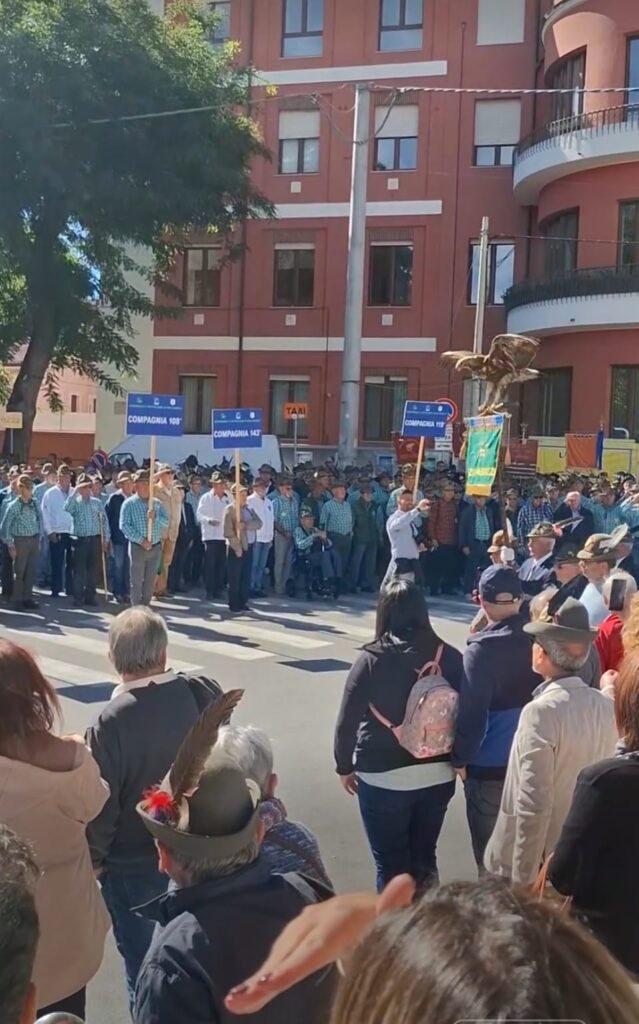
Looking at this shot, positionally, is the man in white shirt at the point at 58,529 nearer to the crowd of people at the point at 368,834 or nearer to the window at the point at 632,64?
the crowd of people at the point at 368,834

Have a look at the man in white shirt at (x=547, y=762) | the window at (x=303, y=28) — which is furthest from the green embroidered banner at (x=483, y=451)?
the window at (x=303, y=28)

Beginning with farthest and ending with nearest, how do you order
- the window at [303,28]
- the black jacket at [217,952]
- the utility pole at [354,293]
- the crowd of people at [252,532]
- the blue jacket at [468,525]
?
the window at [303,28], the utility pole at [354,293], the blue jacket at [468,525], the crowd of people at [252,532], the black jacket at [217,952]

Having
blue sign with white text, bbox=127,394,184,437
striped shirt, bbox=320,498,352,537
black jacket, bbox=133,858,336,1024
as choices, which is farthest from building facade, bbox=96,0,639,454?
black jacket, bbox=133,858,336,1024

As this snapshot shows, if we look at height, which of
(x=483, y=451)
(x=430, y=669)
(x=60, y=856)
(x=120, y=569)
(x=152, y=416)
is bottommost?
(x=120, y=569)

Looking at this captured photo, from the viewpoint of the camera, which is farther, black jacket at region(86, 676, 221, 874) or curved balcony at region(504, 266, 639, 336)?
curved balcony at region(504, 266, 639, 336)

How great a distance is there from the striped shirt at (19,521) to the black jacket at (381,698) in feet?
32.9

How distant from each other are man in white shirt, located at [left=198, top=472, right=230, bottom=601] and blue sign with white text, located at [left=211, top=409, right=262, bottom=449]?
65 cm

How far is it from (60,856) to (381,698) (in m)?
1.90

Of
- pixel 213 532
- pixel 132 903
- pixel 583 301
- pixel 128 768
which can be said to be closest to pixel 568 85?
pixel 583 301

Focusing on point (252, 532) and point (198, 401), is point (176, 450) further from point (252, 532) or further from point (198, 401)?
point (252, 532)

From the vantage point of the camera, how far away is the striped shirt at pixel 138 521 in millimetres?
13859

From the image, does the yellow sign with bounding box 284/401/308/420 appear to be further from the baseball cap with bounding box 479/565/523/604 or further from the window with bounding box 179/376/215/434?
the baseball cap with bounding box 479/565/523/604

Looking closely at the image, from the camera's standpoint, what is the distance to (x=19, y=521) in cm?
1423

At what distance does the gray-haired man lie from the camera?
403 cm
